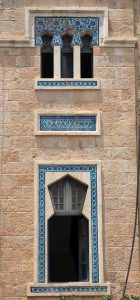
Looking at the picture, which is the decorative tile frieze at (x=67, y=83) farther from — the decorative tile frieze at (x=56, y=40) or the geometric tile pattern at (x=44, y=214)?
the geometric tile pattern at (x=44, y=214)

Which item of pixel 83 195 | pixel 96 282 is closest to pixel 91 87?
pixel 83 195

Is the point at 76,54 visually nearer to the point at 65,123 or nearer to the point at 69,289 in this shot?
the point at 65,123

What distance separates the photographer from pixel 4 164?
40.9ft

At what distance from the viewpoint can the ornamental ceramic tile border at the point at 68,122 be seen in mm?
12617

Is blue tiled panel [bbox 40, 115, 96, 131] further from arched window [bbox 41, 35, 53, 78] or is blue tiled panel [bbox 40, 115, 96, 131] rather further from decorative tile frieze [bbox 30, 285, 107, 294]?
decorative tile frieze [bbox 30, 285, 107, 294]

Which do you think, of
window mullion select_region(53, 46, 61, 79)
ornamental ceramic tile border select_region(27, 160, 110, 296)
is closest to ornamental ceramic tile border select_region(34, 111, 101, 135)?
ornamental ceramic tile border select_region(27, 160, 110, 296)

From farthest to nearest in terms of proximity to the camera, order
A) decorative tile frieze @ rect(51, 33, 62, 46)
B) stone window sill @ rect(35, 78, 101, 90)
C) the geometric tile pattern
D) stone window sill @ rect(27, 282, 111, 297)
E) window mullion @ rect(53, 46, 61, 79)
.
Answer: decorative tile frieze @ rect(51, 33, 62, 46) → window mullion @ rect(53, 46, 61, 79) → stone window sill @ rect(35, 78, 101, 90) → the geometric tile pattern → stone window sill @ rect(27, 282, 111, 297)

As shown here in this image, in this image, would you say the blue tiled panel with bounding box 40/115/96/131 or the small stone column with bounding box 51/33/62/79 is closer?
the blue tiled panel with bounding box 40/115/96/131

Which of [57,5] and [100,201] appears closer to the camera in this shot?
[100,201]

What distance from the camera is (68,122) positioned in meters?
12.7

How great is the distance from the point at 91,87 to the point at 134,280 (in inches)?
130

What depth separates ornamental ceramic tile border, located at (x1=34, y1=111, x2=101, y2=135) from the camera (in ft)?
41.4

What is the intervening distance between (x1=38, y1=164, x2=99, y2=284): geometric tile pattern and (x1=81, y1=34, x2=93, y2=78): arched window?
1.76 metres

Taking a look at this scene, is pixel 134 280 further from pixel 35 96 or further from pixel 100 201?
pixel 35 96
